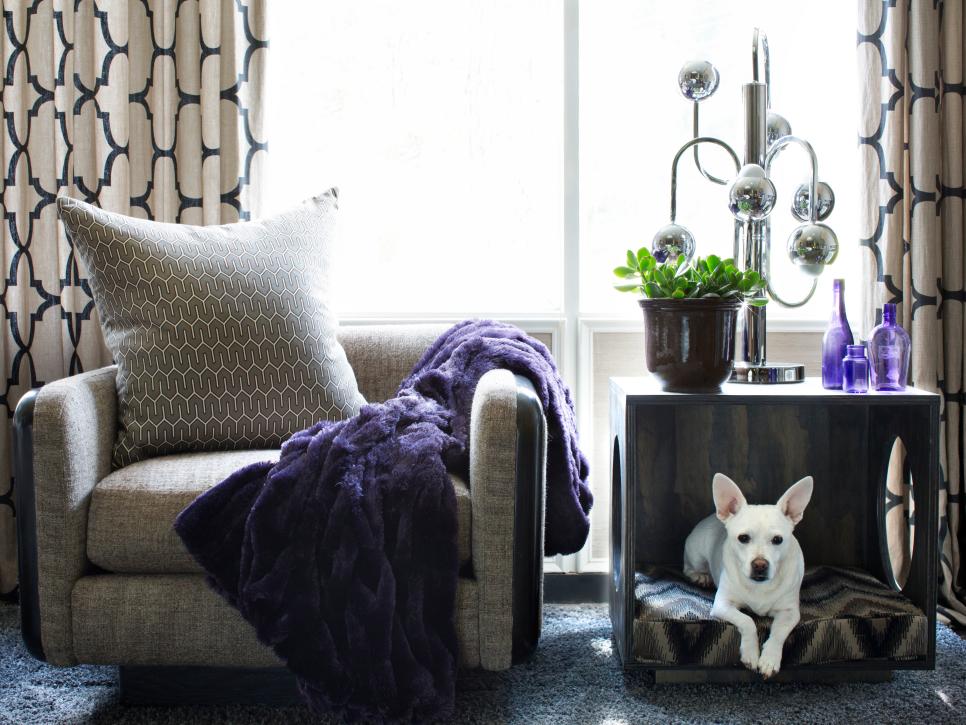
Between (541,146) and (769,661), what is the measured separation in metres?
1.52

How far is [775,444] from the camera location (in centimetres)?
222

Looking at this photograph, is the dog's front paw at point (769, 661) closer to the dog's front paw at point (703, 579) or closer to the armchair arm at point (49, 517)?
the dog's front paw at point (703, 579)

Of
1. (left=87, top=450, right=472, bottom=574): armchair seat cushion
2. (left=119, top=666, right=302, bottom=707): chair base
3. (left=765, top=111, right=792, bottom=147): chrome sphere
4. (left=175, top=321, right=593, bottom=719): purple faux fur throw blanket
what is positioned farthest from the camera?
(left=765, top=111, right=792, bottom=147): chrome sphere

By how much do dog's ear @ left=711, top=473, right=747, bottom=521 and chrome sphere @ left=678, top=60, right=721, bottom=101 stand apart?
90 cm

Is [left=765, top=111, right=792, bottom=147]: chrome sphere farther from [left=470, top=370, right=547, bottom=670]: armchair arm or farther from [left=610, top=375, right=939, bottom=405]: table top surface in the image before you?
[left=470, top=370, right=547, bottom=670]: armchair arm

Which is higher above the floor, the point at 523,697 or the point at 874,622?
the point at 874,622

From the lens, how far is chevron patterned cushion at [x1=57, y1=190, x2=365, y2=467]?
1.89 meters

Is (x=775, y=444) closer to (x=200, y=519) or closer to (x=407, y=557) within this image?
(x=407, y=557)

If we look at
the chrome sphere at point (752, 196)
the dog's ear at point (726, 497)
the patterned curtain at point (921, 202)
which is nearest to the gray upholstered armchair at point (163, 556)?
the dog's ear at point (726, 497)

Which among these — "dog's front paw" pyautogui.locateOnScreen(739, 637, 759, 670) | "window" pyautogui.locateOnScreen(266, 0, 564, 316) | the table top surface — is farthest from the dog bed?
"window" pyautogui.locateOnScreen(266, 0, 564, 316)

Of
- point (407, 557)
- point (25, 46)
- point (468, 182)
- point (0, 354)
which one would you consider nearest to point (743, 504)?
point (407, 557)

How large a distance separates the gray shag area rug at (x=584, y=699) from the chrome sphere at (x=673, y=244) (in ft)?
3.03

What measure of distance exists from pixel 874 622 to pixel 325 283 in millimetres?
1419

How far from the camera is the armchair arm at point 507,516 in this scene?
1561mm
